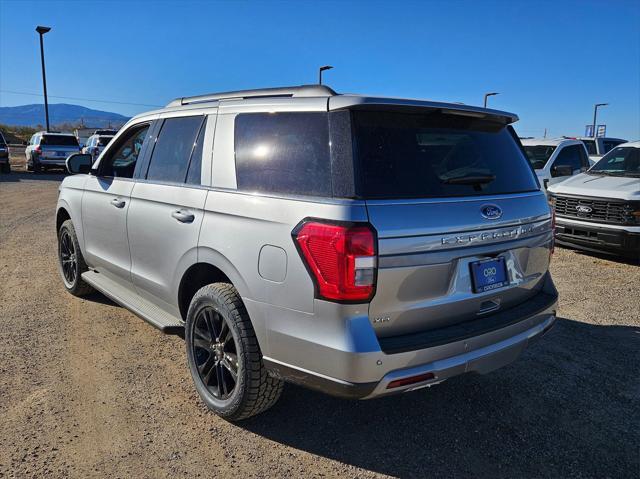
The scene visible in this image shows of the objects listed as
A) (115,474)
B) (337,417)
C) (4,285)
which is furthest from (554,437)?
(4,285)

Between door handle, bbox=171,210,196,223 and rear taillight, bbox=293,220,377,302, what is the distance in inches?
46.2

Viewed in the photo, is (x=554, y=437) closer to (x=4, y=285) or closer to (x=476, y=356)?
(x=476, y=356)

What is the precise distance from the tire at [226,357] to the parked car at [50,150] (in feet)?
75.0

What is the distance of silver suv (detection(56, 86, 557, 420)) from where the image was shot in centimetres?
241

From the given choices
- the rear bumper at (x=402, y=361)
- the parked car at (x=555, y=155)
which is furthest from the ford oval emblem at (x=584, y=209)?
the rear bumper at (x=402, y=361)

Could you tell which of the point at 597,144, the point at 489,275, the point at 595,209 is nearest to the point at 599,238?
the point at 595,209

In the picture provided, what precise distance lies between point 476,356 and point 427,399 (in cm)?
91

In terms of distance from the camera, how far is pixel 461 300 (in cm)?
268

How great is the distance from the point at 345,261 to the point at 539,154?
9.90 metres

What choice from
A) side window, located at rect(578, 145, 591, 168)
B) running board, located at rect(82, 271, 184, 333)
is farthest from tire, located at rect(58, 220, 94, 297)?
side window, located at rect(578, 145, 591, 168)

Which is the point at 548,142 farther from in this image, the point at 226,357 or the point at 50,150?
the point at 50,150

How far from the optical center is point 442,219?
8.35ft

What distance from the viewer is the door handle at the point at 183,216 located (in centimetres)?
326

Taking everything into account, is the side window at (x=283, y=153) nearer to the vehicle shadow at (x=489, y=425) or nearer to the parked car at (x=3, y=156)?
the vehicle shadow at (x=489, y=425)
